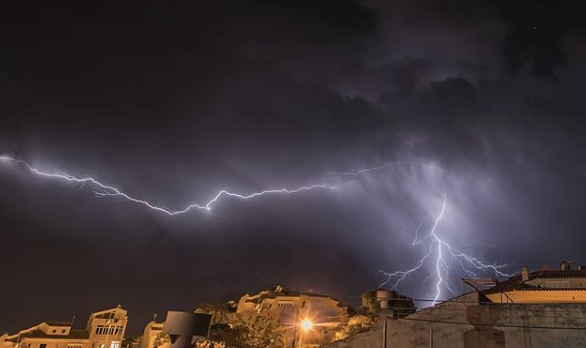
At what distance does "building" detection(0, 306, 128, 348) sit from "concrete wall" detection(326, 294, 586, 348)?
5453cm

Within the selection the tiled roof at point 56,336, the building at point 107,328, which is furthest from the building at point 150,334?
the tiled roof at point 56,336

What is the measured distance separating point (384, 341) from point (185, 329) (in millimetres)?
9561

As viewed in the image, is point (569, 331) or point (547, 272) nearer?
point (569, 331)

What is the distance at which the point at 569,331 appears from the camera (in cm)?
1351

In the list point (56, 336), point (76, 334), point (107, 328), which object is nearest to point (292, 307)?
point (107, 328)

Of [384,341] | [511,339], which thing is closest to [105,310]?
[384,341]

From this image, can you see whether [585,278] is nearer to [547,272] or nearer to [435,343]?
[547,272]

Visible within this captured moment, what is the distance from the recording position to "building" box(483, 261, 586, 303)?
1156 inches

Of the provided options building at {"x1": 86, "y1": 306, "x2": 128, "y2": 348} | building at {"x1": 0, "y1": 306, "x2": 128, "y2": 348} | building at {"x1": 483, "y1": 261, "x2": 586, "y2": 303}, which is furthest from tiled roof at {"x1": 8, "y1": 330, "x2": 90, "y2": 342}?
building at {"x1": 483, "y1": 261, "x2": 586, "y2": 303}

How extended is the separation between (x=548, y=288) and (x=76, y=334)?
61.3m

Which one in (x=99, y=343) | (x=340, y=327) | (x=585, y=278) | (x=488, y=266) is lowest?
(x=99, y=343)

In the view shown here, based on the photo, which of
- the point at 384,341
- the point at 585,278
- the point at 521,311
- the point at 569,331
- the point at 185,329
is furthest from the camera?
the point at 585,278

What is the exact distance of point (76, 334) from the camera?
5700 centimetres

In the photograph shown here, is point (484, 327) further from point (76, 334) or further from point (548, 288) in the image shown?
point (76, 334)
